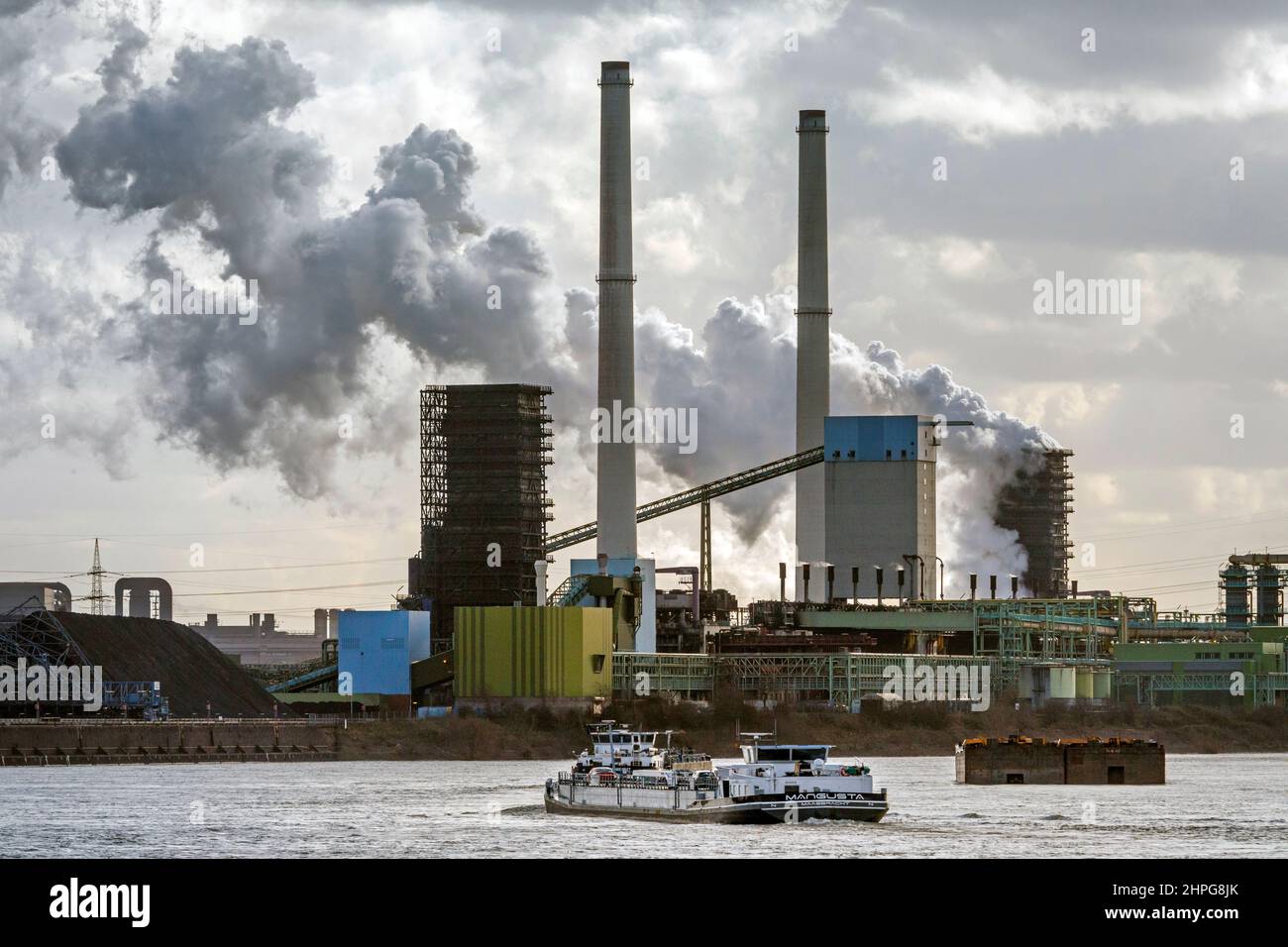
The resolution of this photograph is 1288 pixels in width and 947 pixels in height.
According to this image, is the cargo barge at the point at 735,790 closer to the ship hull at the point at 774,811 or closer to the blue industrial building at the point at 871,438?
the ship hull at the point at 774,811

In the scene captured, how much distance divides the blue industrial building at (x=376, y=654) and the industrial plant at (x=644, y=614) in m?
0.16

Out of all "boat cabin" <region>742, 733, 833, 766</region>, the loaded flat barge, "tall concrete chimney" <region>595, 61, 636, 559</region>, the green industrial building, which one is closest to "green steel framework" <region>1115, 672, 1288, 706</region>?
the green industrial building

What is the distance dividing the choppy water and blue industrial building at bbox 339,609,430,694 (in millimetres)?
42303

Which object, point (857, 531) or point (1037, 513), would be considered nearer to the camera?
point (857, 531)

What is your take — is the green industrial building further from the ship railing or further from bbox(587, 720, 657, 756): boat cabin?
the ship railing

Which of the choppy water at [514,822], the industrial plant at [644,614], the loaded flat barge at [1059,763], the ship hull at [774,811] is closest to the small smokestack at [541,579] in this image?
the industrial plant at [644,614]

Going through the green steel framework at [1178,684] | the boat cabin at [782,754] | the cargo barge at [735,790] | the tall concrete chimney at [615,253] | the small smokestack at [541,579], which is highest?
the tall concrete chimney at [615,253]

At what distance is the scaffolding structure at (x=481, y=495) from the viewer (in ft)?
533

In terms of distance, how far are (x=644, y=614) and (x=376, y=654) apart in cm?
1812

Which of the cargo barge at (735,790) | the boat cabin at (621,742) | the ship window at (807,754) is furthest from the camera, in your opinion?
the boat cabin at (621,742)

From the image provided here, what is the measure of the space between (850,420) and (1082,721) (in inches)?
1145

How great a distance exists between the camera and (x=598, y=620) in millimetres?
148625
